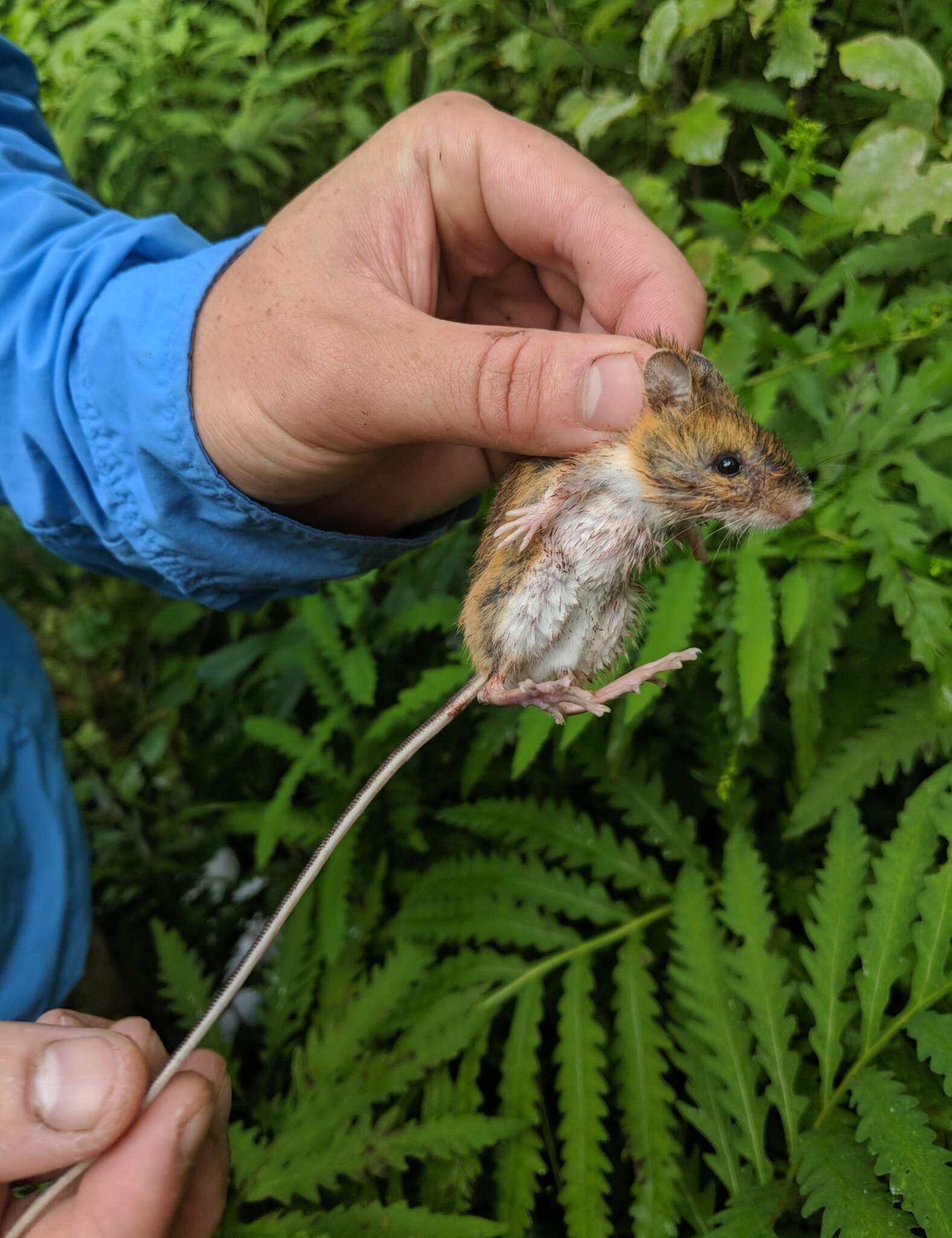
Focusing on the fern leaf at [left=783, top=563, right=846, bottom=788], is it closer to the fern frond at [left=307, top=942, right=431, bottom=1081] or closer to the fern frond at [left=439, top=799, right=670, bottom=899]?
the fern frond at [left=439, top=799, right=670, bottom=899]

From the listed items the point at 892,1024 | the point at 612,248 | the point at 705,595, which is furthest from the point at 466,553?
the point at 892,1024

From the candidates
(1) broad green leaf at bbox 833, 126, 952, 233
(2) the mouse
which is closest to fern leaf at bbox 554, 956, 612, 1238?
(2) the mouse

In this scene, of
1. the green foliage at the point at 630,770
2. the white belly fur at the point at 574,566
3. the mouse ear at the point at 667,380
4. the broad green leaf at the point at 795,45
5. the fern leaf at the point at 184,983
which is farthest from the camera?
the fern leaf at the point at 184,983

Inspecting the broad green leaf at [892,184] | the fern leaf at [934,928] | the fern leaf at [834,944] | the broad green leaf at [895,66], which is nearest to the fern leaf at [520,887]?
the fern leaf at [834,944]

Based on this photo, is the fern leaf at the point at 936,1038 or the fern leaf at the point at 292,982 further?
the fern leaf at the point at 292,982

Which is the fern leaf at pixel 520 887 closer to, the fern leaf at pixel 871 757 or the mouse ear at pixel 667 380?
the fern leaf at pixel 871 757

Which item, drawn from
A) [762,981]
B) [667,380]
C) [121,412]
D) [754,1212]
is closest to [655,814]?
[762,981]
